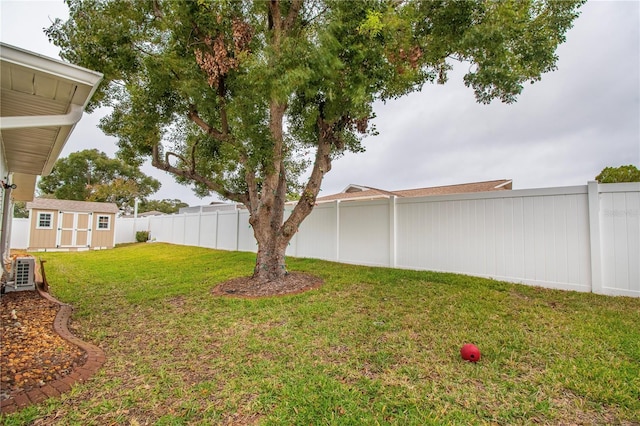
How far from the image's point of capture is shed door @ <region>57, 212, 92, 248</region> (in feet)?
51.7

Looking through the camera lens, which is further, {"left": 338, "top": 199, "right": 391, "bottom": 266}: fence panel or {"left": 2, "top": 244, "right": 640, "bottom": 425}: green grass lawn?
{"left": 338, "top": 199, "right": 391, "bottom": 266}: fence panel

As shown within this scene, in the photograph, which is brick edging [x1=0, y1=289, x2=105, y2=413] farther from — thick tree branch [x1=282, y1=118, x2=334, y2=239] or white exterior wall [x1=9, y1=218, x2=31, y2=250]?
white exterior wall [x1=9, y1=218, x2=31, y2=250]

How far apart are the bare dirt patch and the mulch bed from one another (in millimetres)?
2579


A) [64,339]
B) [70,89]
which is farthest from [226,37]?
[64,339]

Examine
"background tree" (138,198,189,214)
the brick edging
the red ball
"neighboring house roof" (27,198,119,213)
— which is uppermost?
"background tree" (138,198,189,214)

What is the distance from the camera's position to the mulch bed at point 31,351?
8.92 ft

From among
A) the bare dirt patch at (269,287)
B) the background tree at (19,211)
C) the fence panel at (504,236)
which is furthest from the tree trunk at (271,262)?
the background tree at (19,211)

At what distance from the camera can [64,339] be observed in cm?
366

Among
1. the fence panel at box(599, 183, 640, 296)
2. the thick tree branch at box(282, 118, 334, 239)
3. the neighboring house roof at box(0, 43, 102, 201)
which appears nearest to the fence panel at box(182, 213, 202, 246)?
the thick tree branch at box(282, 118, 334, 239)

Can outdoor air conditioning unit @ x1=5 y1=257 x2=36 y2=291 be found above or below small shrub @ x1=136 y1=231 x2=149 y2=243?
below

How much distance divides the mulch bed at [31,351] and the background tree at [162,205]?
125 feet

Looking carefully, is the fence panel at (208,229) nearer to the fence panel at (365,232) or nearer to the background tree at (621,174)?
the fence panel at (365,232)

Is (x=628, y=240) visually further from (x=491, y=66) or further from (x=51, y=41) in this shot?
(x=51, y=41)

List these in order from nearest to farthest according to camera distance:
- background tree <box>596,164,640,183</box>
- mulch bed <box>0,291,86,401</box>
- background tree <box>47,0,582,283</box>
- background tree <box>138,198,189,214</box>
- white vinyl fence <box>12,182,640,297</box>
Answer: mulch bed <box>0,291,86,401</box> < background tree <box>47,0,582,283</box> < white vinyl fence <box>12,182,640,297</box> < background tree <box>596,164,640,183</box> < background tree <box>138,198,189,214</box>
